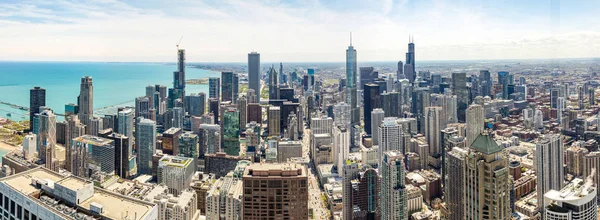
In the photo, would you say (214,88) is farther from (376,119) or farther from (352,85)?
(376,119)

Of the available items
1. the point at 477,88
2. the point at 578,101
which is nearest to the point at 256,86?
the point at 477,88

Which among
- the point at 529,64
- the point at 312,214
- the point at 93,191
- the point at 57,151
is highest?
the point at 529,64

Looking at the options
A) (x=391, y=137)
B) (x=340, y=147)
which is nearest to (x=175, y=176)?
(x=340, y=147)

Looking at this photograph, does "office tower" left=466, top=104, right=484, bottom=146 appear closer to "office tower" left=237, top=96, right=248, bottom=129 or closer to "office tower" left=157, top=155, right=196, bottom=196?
"office tower" left=157, top=155, right=196, bottom=196

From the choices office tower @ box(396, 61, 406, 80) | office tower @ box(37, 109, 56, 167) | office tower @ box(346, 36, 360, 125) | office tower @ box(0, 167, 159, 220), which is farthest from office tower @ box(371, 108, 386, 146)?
office tower @ box(0, 167, 159, 220)

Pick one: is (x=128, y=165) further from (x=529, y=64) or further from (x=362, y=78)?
(x=362, y=78)

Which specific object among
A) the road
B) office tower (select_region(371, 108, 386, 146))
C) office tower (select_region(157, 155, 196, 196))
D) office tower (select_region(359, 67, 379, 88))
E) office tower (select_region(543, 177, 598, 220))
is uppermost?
office tower (select_region(359, 67, 379, 88))

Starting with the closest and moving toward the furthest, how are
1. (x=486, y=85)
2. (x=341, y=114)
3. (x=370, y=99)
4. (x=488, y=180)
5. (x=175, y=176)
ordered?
(x=488, y=180) < (x=175, y=176) < (x=486, y=85) < (x=341, y=114) < (x=370, y=99)
